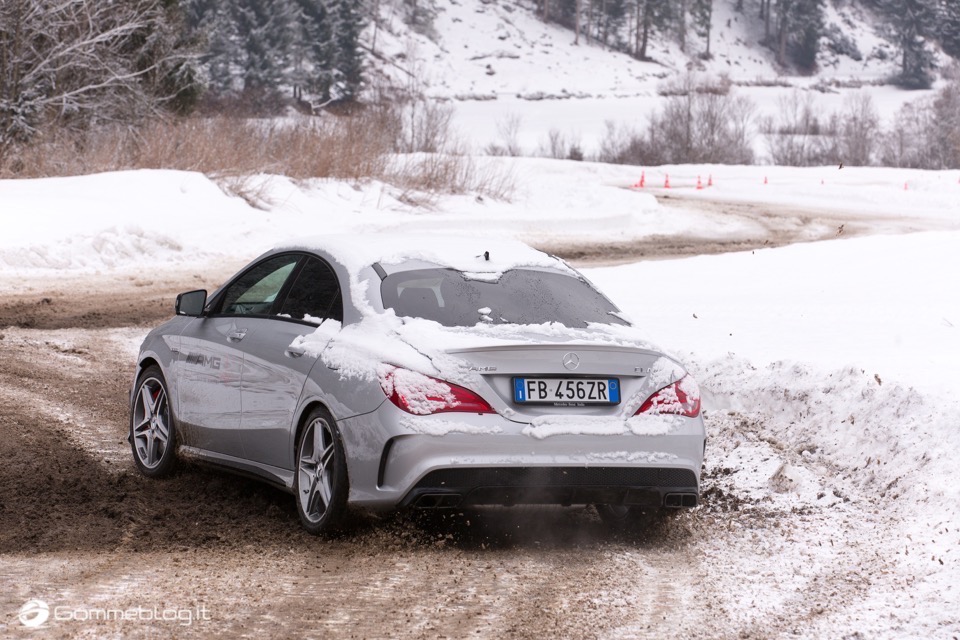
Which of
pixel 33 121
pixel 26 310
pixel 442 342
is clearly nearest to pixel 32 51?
pixel 33 121

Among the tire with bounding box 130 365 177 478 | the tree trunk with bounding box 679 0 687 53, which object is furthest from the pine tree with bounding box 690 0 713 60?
the tire with bounding box 130 365 177 478

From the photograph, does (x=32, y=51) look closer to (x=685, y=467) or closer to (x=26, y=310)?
(x=26, y=310)

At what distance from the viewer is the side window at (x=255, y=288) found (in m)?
6.82

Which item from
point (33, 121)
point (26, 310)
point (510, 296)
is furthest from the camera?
point (33, 121)

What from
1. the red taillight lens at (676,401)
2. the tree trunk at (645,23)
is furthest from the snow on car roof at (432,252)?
the tree trunk at (645,23)

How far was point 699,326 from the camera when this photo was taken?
10.9 m

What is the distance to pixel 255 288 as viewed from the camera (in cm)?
704

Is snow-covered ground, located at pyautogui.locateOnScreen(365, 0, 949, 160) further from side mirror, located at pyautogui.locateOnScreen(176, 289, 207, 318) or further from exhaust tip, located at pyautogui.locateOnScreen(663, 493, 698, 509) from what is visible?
exhaust tip, located at pyautogui.locateOnScreen(663, 493, 698, 509)

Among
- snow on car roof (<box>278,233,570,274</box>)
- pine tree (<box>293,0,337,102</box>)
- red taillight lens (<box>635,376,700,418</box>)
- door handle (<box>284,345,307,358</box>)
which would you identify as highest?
pine tree (<box>293,0,337,102</box>)

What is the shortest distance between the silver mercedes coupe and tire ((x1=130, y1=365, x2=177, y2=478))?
17.5 inches

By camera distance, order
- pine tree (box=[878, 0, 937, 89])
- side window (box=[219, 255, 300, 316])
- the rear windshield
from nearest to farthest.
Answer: the rear windshield → side window (box=[219, 255, 300, 316]) → pine tree (box=[878, 0, 937, 89])

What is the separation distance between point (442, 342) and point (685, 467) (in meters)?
1.24

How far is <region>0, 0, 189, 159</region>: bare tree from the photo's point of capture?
28.4 meters

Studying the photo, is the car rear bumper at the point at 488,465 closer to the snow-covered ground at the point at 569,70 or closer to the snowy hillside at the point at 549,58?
the snow-covered ground at the point at 569,70
